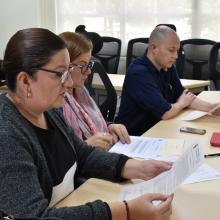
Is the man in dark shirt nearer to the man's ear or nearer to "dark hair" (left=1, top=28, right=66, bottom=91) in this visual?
the man's ear

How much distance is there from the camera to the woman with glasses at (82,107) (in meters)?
1.82

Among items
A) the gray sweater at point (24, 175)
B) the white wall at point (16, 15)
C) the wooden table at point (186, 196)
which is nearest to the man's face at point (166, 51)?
the wooden table at point (186, 196)

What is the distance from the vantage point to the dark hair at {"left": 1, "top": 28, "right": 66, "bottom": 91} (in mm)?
1153

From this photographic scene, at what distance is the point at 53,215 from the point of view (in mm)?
1052

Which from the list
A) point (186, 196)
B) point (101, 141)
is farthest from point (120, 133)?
point (186, 196)

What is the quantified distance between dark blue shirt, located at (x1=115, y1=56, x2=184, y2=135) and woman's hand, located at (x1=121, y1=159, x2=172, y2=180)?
939mm

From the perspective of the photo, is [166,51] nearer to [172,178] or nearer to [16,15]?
[172,178]

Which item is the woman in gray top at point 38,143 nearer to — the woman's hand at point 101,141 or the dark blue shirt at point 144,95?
the woman's hand at point 101,141

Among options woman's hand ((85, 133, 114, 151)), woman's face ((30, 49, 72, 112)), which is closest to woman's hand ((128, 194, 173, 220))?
woman's face ((30, 49, 72, 112))

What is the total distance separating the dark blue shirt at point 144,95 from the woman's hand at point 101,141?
646 mm

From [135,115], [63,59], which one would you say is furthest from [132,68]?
[63,59]

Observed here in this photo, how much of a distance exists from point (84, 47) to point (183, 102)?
3.14ft

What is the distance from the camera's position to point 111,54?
4938 mm

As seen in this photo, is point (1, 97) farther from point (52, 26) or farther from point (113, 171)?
point (52, 26)
